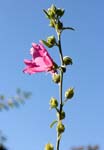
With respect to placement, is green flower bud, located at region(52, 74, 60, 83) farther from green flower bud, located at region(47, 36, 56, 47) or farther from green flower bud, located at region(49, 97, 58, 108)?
green flower bud, located at region(47, 36, 56, 47)

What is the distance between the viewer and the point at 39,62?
3.66m

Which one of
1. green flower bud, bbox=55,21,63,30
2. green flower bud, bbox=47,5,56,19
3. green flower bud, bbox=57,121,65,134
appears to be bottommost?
green flower bud, bbox=57,121,65,134

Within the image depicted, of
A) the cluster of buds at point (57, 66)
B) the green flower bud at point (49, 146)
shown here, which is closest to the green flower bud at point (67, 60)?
the cluster of buds at point (57, 66)

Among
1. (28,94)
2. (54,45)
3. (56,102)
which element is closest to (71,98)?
(56,102)

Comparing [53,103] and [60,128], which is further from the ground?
[53,103]

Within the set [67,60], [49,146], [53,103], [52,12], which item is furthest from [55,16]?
[49,146]

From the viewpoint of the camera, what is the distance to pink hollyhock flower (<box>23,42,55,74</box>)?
12.0 ft

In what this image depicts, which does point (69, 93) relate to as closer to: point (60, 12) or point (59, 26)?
point (59, 26)

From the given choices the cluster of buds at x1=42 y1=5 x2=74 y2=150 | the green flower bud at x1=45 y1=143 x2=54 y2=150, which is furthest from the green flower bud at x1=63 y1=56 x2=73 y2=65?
the green flower bud at x1=45 y1=143 x2=54 y2=150

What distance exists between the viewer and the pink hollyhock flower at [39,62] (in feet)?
12.0

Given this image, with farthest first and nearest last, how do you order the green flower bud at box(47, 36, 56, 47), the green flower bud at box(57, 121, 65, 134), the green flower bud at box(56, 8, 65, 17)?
1. the green flower bud at box(56, 8, 65, 17)
2. the green flower bud at box(47, 36, 56, 47)
3. the green flower bud at box(57, 121, 65, 134)

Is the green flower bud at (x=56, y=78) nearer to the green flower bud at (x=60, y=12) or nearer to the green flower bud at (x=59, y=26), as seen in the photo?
the green flower bud at (x=59, y=26)

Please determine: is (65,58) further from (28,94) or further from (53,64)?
(28,94)

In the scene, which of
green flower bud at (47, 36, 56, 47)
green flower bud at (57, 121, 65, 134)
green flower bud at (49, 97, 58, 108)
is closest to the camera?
green flower bud at (57, 121, 65, 134)
